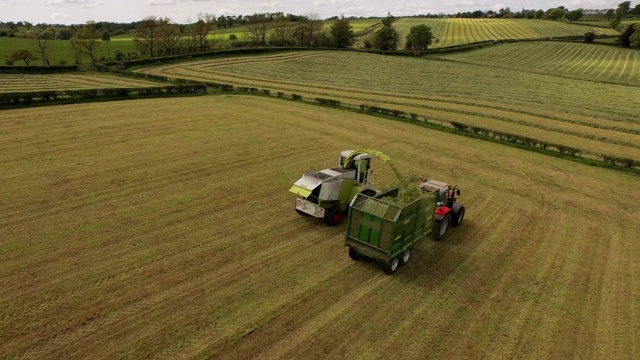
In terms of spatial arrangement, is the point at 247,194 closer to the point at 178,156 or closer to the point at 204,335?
the point at 178,156

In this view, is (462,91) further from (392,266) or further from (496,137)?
(392,266)

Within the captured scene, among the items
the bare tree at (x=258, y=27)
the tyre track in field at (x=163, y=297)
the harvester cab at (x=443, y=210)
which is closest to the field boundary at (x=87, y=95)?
the tyre track in field at (x=163, y=297)

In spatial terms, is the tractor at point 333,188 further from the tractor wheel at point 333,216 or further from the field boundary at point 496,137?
the field boundary at point 496,137

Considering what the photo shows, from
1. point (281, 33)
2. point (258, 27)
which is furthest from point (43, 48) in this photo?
point (281, 33)

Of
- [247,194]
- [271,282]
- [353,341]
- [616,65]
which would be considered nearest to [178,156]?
[247,194]

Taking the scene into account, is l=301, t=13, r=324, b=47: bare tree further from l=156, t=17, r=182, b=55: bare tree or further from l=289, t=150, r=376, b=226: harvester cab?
l=289, t=150, r=376, b=226: harvester cab

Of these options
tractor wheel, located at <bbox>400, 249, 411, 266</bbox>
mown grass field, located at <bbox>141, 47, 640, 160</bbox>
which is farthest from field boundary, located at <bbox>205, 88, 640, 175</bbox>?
tractor wheel, located at <bbox>400, 249, 411, 266</bbox>
